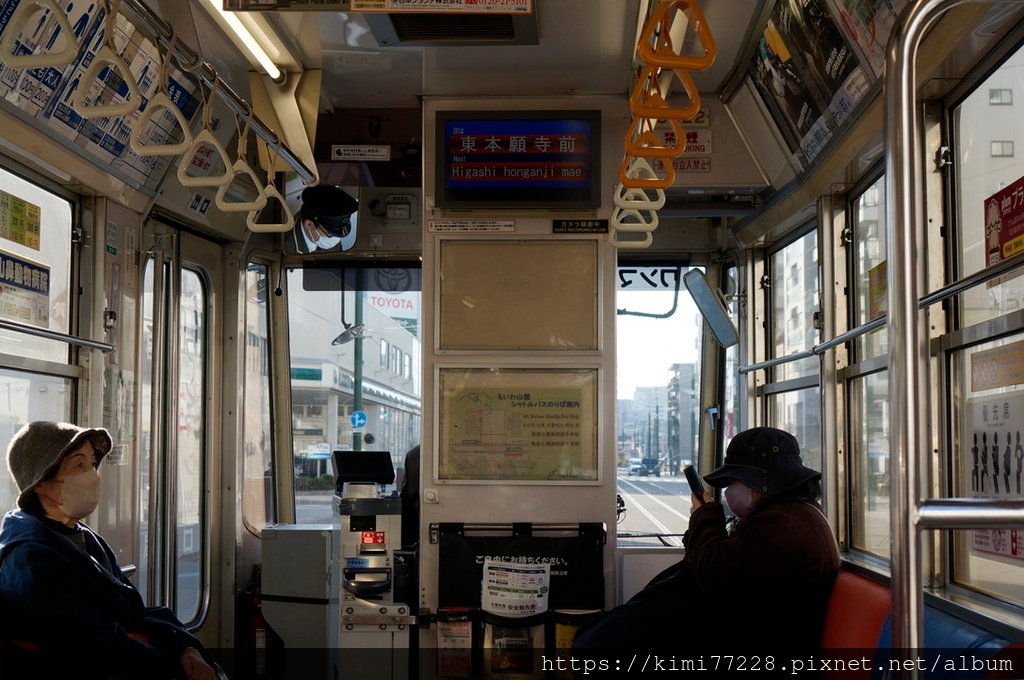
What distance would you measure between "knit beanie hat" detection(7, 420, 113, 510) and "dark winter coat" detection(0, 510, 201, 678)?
0.11 metres

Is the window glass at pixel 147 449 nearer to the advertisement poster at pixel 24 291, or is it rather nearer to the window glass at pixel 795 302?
the advertisement poster at pixel 24 291

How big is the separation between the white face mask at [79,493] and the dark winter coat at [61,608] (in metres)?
0.10

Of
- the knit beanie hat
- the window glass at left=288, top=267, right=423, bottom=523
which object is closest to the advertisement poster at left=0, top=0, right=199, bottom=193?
the knit beanie hat

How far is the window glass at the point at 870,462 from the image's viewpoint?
4.25 metres

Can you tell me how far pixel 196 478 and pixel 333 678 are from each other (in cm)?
154

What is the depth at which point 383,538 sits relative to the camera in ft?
17.4

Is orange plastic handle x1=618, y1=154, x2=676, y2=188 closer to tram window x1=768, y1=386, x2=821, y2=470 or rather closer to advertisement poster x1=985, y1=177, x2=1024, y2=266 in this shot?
advertisement poster x1=985, y1=177, x2=1024, y2=266

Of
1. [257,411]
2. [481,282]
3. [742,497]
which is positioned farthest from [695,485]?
A: [257,411]

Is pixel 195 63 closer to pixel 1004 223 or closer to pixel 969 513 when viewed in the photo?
pixel 1004 223

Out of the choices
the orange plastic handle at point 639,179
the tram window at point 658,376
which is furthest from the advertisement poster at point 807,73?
the tram window at point 658,376

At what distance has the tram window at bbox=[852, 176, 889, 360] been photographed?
13.9 feet

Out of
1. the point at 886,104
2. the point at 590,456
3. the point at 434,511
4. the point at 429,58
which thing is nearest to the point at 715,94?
the point at 429,58

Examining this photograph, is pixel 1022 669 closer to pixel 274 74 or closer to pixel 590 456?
pixel 590 456

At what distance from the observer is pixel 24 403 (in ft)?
14.3
